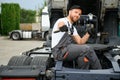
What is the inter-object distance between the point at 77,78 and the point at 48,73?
63 cm

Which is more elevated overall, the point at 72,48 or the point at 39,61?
the point at 72,48

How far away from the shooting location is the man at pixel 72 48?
5.58 metres

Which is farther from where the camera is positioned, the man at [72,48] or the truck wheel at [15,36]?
the truck wheel at [15,36]

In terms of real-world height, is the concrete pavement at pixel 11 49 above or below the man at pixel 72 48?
below

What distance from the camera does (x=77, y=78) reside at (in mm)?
5219

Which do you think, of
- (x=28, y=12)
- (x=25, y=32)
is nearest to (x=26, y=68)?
(x=25, y=32)

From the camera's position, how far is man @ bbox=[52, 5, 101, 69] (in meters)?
5.58

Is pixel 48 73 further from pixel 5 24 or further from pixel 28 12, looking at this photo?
pixel 28 12

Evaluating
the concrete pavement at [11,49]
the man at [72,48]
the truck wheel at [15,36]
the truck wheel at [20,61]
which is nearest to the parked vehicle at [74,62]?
the truck wheel at [20,61]

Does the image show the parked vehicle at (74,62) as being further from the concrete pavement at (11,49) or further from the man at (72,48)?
the concrete pavement at (11,49)

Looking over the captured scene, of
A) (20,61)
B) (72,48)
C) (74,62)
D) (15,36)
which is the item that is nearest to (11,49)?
(15,36)

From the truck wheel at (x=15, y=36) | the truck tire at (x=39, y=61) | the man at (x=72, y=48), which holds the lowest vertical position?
the truck wheel at (x=15, y=36)

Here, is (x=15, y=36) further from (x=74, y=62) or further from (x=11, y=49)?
(x=74, y=62)

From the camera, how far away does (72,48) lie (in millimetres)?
5645
